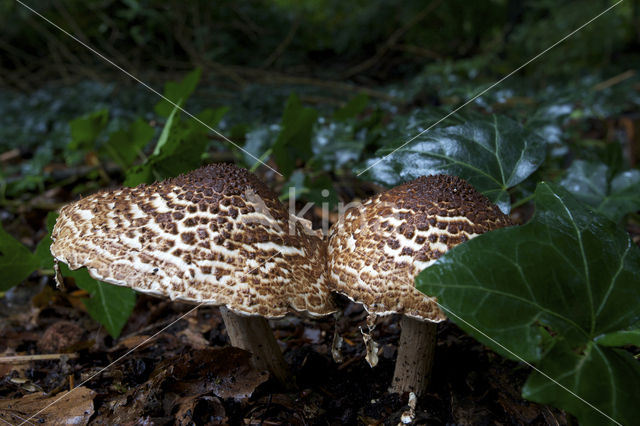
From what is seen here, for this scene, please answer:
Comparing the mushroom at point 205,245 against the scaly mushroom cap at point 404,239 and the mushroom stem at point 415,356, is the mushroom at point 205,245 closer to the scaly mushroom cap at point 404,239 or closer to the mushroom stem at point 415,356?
the scaly mushroom cap at point 404,239

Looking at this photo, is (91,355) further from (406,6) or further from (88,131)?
(406,6)

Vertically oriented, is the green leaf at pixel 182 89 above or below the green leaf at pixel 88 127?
above

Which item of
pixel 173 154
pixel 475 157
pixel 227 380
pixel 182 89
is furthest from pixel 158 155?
pixel 475 157

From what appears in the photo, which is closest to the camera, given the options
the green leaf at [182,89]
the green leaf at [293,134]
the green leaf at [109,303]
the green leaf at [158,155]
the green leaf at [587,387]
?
the green leaf at [587,387]

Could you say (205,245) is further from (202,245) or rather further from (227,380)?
(227,380)

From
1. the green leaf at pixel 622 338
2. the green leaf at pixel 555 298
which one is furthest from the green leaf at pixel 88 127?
the green leaf at pixel 622 338

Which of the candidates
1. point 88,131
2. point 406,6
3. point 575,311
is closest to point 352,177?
point 88,131

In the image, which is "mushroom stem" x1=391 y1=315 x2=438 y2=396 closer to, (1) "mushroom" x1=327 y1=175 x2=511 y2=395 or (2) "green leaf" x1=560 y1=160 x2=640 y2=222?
(1) "mushroom" x1=327 y1=175 x2=511 y2=395

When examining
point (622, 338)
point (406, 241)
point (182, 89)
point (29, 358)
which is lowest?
point (29, 358)
